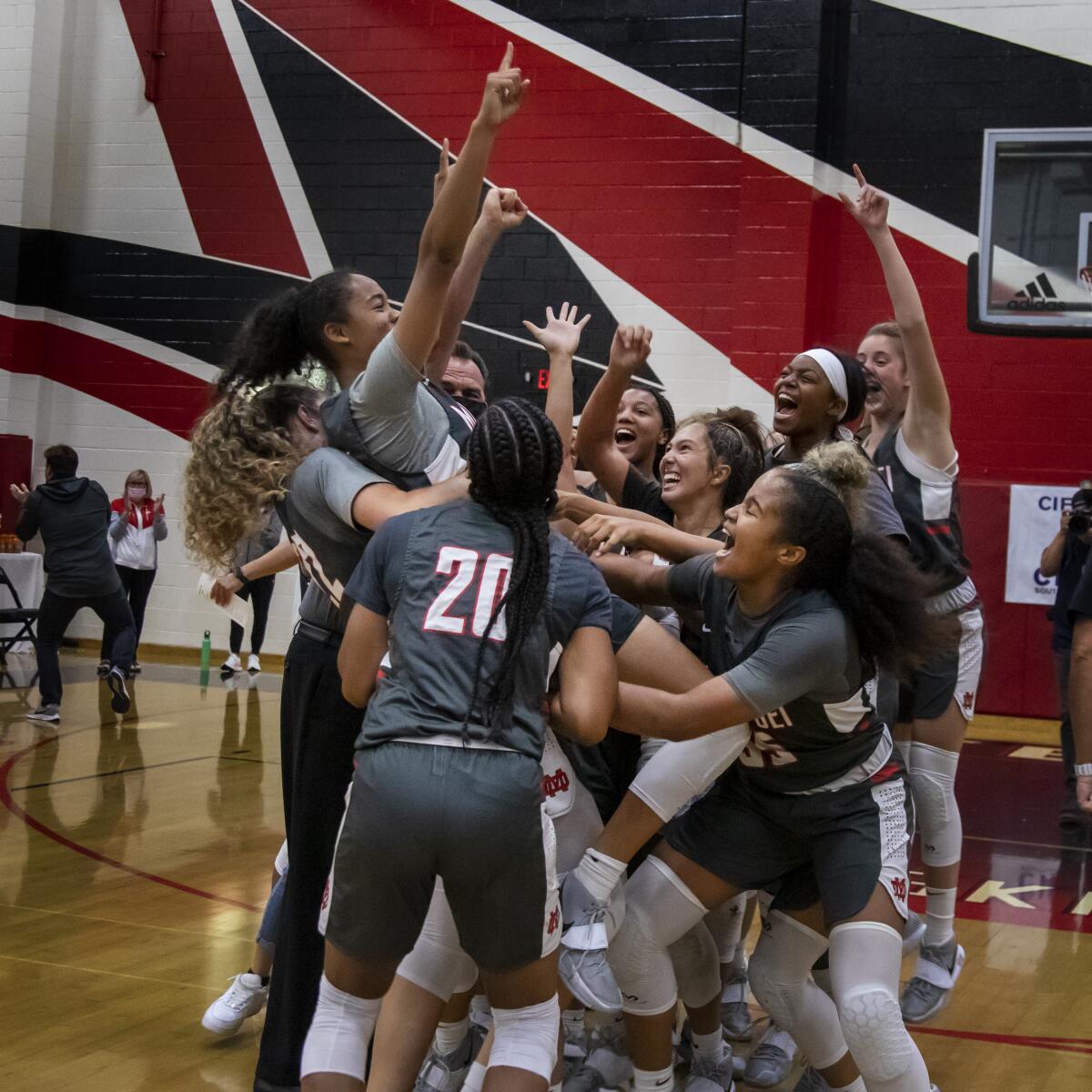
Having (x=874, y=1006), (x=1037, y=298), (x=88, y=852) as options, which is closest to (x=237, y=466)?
(x=874, y=1006)

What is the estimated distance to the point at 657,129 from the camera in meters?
10.3

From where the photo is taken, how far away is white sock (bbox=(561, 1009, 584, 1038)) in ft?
11.0

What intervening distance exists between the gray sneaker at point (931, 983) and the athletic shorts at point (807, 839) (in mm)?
855

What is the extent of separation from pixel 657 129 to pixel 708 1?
97cm

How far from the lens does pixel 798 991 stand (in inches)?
114

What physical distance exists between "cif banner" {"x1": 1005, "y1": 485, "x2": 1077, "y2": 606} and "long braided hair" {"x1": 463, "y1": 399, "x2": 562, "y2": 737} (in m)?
7.76

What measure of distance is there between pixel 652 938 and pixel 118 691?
20.3 feet

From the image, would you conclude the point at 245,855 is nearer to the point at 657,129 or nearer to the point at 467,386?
the point at 467,386

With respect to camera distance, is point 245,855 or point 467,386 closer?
point 467,386

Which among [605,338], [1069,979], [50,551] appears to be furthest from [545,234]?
[1069,979]

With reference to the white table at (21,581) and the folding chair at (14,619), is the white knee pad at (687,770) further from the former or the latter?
the white table at (21,581)

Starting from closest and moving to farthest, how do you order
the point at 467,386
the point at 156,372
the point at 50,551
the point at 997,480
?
1. the point at 467,386
2. the point at 50,551
3. the point at 997,480
4. the point at 156,372

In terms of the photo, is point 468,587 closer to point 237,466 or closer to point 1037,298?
point 237,466

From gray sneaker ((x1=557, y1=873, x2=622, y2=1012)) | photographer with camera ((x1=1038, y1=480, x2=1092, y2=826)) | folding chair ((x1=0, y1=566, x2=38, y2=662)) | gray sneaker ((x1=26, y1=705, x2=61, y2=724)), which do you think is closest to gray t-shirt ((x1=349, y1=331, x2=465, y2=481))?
gray sneaker ((x1=557, y1=873, x2=622, y2=1012))
